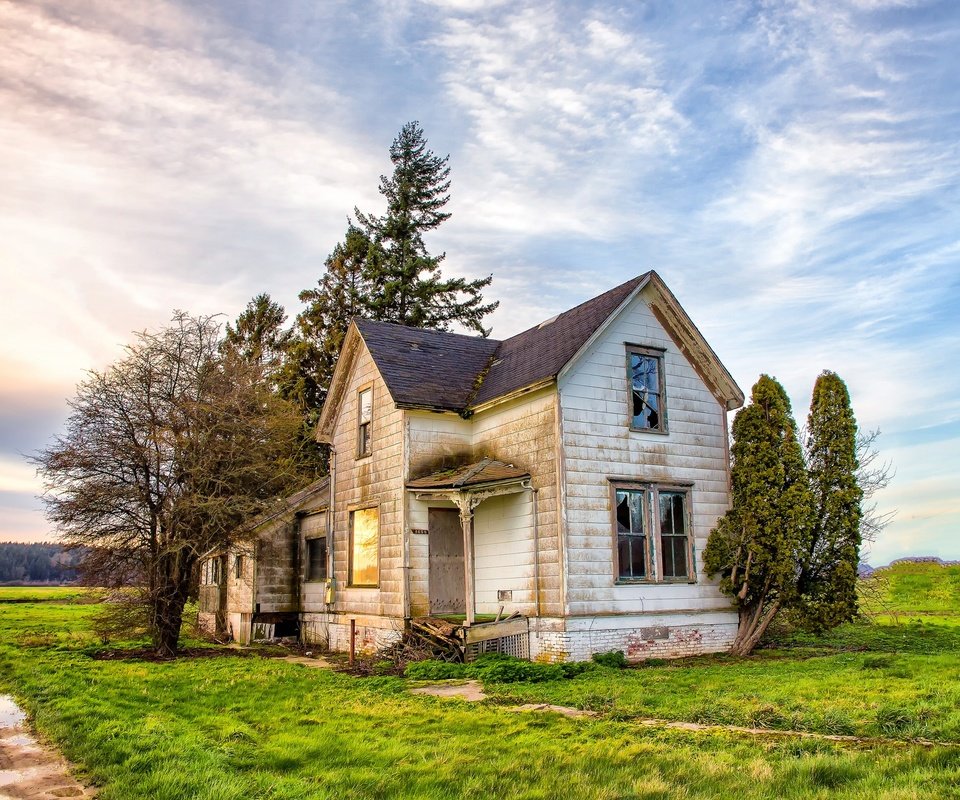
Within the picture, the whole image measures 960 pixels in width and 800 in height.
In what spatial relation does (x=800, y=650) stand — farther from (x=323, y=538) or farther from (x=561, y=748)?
(x=323, y=538)

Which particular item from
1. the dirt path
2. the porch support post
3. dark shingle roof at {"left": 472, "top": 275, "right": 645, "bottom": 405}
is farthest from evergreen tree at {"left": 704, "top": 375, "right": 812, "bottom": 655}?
the dirt path

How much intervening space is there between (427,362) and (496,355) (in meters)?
2.16

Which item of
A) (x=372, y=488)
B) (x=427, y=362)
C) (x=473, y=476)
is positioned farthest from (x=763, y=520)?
(x=372, y=488)

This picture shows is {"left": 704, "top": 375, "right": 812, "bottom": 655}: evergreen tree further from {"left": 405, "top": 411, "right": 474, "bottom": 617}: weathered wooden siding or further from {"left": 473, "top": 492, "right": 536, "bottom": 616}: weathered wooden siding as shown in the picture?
{"left": 405, "top": 411, "right": 474, "bottom": 617}: weathered wooden siding

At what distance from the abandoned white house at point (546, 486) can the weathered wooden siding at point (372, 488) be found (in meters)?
0.06

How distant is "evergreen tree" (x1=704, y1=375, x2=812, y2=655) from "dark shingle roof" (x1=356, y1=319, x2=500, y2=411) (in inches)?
254

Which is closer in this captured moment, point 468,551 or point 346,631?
point 468,551

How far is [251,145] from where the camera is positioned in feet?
55.8

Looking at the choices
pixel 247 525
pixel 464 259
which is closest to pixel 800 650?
pixel 247 525

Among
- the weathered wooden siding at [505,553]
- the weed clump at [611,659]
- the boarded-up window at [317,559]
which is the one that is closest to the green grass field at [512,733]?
the weed clump at [611,659]

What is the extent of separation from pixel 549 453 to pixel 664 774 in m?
9.44

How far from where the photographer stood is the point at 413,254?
1575 inches

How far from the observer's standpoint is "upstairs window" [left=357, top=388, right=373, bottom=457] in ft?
66.0

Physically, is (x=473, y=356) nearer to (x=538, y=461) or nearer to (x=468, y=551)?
(x=538, y=461)
